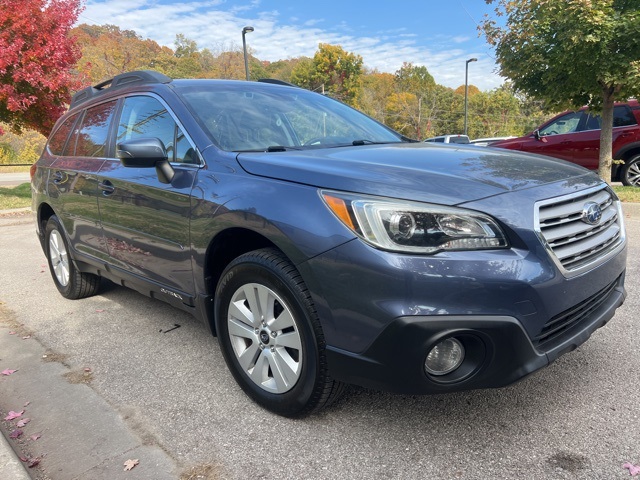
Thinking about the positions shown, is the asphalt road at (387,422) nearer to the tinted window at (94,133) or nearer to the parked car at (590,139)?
the tinted window at (94,133)

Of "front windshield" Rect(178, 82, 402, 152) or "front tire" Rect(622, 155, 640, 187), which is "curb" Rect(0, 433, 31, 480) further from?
"front tire" Rect(622, 155, 640, 187)

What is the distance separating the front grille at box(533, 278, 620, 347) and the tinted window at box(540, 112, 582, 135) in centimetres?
922

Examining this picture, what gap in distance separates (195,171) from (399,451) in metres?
1.75

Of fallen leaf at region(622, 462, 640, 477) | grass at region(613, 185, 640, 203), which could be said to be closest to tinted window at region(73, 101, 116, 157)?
fallen leaf at region(622, 462, 640, 477)

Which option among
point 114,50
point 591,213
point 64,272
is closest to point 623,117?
point 591,213

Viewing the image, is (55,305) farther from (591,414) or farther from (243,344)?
(591,414)

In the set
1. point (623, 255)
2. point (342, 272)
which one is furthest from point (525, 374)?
point (623, 255)

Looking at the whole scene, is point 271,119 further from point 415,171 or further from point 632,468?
point 632,468

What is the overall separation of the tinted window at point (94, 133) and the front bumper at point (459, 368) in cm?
271

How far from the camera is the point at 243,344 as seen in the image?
2.59m

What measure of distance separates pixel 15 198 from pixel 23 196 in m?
0.85

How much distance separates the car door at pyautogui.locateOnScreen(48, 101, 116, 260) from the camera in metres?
3.72

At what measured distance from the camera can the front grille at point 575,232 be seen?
204 cm

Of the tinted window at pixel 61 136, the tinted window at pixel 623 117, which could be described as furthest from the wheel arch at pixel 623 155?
the tinted window at pixel 61 136
